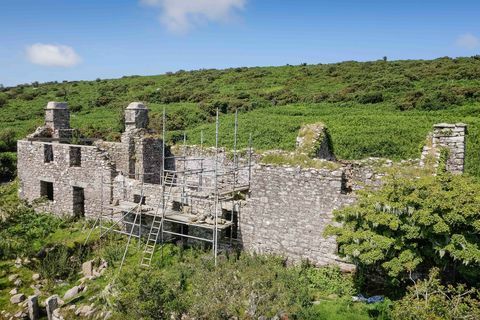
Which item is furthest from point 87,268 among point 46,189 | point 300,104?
point 300,104

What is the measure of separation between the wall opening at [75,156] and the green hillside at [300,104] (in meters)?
17.2

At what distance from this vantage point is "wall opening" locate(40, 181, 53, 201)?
21.6 meters

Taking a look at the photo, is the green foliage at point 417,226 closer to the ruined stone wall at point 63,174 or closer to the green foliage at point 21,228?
the ruined stone wall at point 63,174

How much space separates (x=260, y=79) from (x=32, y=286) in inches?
2403

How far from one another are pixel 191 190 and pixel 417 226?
32.5 ft

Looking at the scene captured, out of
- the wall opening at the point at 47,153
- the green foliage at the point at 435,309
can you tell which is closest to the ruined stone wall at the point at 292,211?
the green foliage at the point at 435,309

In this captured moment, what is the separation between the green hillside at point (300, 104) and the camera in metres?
33.7

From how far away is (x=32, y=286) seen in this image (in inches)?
608

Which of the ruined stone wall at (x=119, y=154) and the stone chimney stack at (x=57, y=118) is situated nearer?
the ruined stone wall at (x=119, y=154)

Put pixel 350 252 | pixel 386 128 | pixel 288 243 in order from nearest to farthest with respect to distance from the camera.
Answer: pixel 350 252 < pixel 288 243 < pixel 386 128

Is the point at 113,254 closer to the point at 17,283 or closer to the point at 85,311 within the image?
the point at 85,311

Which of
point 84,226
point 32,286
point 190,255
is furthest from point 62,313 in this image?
point 84,226

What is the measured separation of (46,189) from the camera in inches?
863

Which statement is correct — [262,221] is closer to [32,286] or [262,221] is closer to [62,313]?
[62,313]
